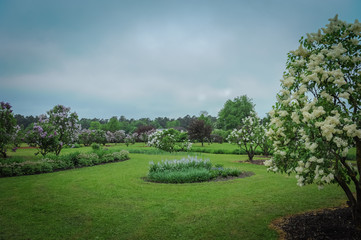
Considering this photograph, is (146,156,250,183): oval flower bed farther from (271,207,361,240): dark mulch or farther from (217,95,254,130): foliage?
(217,95,254,130): foliage

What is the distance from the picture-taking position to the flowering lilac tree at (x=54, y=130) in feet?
48.5

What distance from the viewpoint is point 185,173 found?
33.7 feet

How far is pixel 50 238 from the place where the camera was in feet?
15.6

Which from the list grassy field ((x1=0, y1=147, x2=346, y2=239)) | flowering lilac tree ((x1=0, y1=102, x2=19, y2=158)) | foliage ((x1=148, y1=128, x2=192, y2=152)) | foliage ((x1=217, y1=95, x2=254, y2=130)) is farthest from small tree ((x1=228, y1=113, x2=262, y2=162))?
foliage ((x1=217, y1=95, x2=254, y2=130))

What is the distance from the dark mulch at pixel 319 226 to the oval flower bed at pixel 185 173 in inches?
199

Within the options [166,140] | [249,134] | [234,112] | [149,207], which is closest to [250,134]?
[249,134]

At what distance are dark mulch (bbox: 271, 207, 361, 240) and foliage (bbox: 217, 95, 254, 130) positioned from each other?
6032cm

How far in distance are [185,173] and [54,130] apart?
36.3 ft

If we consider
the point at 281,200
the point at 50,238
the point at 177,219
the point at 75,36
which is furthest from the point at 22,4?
the point at 281,200

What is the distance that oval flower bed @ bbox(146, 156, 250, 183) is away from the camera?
32.9 ft

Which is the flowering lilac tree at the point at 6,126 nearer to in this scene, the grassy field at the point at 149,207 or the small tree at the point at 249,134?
the grassy field at the point at 149,207

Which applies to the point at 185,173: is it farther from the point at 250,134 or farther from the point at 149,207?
the point at 250,134

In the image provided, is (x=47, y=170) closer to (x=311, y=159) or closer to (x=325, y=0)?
(x=311, y=159)

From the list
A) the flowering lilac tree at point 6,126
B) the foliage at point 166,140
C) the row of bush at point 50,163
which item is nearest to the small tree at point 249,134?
the foliage at point 166,140
